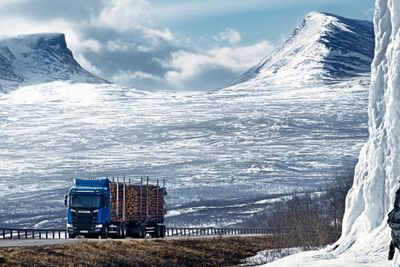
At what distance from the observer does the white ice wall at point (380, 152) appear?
1168 inches

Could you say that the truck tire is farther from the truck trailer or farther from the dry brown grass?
the dry brown grass

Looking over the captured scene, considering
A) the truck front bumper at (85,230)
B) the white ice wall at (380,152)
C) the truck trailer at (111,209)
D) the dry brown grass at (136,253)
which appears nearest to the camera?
the white ice wall at (380,152)

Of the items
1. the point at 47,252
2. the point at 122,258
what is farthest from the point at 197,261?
the point at 47,252

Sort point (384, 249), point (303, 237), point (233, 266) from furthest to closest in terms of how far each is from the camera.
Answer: point (303, 237)
point (233, 266)
point (384, 249)

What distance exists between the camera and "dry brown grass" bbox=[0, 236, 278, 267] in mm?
51312

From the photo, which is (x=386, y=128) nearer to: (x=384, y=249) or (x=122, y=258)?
(x=384, y=249)

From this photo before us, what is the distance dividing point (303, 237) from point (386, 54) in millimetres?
50169

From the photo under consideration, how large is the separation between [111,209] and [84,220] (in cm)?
271

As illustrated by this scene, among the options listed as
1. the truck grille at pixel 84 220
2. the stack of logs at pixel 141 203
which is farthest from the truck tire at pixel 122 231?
the truck grille at pixel 84 220

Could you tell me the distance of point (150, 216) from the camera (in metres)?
85.1

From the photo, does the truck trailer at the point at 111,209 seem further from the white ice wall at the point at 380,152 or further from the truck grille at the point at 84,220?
the white ice wall at the point at 380,152

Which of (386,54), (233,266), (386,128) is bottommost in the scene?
(233,266)

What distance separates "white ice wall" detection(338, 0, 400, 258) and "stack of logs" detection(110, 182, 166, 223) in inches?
1789

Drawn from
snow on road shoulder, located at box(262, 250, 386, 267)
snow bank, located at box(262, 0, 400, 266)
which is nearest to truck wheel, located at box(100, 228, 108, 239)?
Answer: snow on road shoulder, located at box(262, 250, 386, 267)
